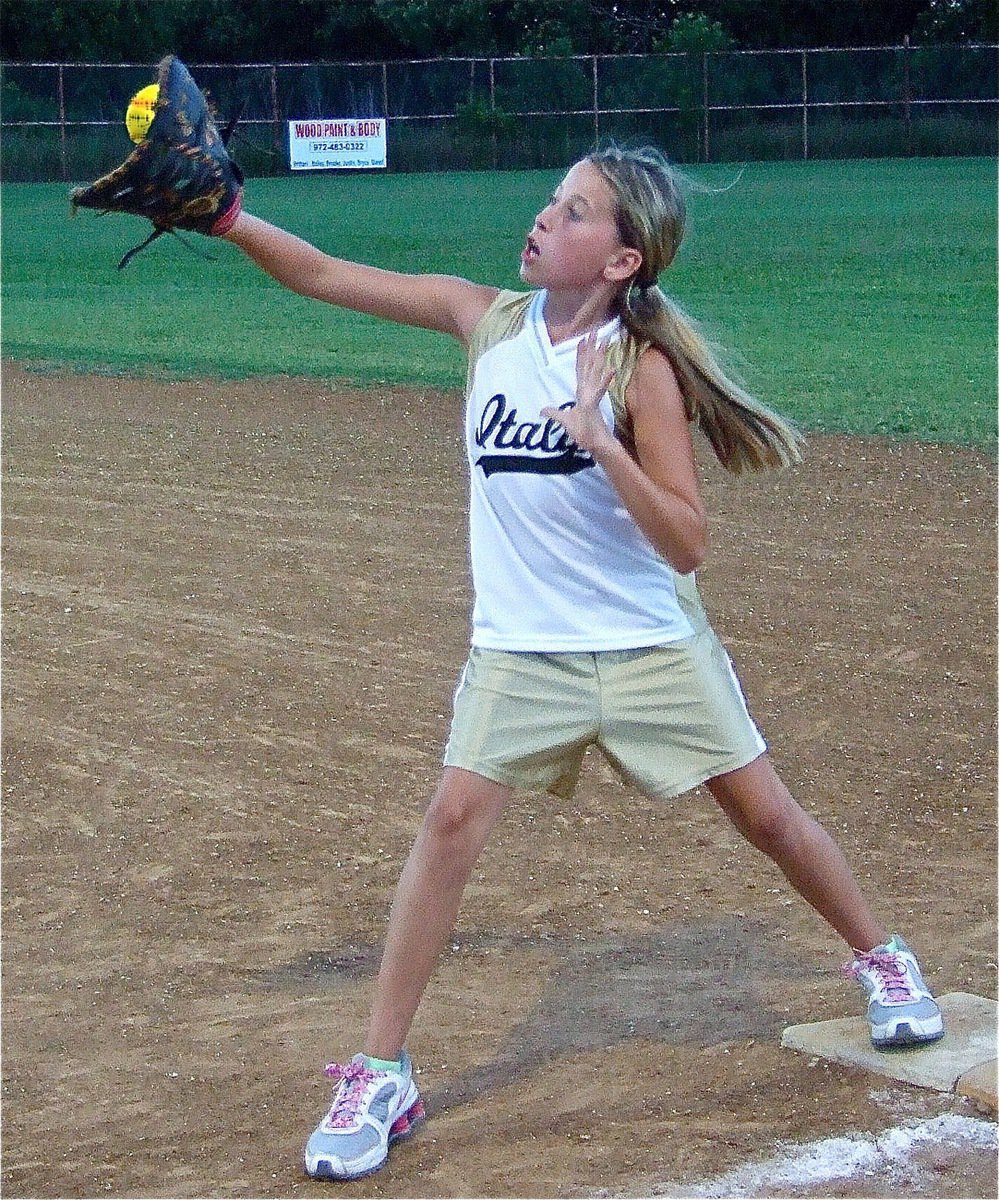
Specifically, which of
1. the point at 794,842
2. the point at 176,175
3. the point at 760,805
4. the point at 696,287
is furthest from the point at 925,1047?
the point at 696,287

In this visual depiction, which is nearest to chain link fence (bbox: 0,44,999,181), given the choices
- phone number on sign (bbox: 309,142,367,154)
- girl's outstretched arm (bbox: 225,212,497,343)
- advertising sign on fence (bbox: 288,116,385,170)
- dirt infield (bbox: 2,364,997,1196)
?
advertising sign on fence (bbox: 288,116,385,170)

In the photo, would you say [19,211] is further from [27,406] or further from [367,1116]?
[367,1116]

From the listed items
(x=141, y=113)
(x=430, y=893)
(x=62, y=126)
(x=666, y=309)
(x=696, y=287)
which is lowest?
(x=430, y=893)

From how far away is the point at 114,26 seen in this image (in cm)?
3397

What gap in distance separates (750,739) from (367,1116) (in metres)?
0.90

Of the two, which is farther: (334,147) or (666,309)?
(334,147)

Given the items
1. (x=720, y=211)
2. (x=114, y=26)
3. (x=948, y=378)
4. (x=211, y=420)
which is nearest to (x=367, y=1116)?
(x=211, y=420)

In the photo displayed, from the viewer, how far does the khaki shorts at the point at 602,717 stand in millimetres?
2912

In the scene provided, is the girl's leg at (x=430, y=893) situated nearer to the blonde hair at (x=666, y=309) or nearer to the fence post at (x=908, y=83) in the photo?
the blonde hair at (x=666, y=309)

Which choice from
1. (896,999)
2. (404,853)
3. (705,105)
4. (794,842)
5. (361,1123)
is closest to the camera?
(361,1123)

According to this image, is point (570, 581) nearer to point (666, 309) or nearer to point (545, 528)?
point (545, 528)

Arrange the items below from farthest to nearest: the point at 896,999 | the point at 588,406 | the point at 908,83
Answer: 1. the point at 908,83
2. the point at 896,999
3. the point at 588,406

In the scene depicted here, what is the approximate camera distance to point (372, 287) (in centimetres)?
315

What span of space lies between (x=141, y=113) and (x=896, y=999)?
2.12 m
